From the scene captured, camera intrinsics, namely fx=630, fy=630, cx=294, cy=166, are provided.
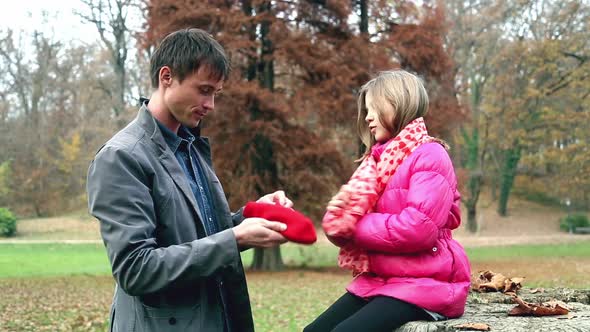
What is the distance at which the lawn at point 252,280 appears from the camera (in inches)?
419

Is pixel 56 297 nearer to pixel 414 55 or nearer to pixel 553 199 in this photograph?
pixel 414 55

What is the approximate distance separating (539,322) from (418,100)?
1175 millimetres

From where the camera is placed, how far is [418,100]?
3045 millimetres

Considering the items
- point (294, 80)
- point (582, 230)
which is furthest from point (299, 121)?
point (582, 230)

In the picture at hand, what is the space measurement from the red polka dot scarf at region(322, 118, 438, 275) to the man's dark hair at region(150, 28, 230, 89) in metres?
0.81

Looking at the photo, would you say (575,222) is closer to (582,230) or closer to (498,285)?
(582,230)

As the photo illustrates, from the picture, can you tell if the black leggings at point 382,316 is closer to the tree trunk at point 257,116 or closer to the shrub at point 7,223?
the tree trunk at point 257,116

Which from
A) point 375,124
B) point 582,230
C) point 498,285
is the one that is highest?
point 375,124

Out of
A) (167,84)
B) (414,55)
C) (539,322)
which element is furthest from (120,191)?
(414,55)

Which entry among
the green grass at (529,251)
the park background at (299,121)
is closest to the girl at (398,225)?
the park background at (299,121)

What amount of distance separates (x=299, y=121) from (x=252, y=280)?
16.5 feet

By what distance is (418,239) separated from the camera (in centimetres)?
275

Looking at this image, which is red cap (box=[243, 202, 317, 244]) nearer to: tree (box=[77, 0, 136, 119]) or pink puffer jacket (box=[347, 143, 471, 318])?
pink puffer jacket (box=[347, 143, 471, 318])

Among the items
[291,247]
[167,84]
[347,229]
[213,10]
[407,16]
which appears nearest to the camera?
[167,84]
